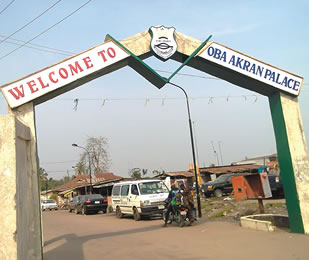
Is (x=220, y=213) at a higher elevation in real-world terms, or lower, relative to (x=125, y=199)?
lower

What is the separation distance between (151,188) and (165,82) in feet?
26.4

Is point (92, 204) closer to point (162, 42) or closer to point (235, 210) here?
point (235, 210)

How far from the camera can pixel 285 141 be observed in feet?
30.5

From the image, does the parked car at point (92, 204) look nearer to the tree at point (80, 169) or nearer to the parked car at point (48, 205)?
the parked car at point (48, 205)

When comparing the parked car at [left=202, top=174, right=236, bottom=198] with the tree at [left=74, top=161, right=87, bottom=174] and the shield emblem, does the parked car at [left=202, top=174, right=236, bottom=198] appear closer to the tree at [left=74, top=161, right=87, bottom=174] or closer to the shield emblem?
the shield emblem

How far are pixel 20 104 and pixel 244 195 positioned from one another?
8.09 meters

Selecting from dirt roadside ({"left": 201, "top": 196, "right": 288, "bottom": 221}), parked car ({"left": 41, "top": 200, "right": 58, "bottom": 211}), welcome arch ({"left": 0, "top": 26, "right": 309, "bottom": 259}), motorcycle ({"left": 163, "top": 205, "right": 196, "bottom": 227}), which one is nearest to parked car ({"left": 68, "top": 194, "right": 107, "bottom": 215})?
dirt roadside ({"left": 201, "top": 196, "right": 288, "bottom": 221})

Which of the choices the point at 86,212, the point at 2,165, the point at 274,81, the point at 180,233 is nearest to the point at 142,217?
the point at 180,233

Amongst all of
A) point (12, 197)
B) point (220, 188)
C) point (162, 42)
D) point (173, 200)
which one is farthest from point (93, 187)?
point (12, 197)

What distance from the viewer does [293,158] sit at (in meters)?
9.12

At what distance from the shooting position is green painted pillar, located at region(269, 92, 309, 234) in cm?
891

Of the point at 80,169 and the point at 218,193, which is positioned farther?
the point at 80,169

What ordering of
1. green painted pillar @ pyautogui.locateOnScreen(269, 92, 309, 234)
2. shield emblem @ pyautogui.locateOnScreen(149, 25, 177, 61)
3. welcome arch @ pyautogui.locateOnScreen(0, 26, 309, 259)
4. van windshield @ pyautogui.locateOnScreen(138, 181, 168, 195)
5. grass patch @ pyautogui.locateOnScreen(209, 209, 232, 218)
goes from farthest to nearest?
van windshield @ pyautogui.locateOnScreen(138, 181, 168, 195) → grass patch @ pyautogui.locateOnScreen(209, 209, 232, 218) → shield emblem @ pyautogui.locateOnScreen(149, 25, 177, 61) → green painted pillar @ pyautogui.locateOnScreen(269, 92, 309, 234) → welcome arch @ pyautogui.locateOnScreen(0, 26, 309, 259)

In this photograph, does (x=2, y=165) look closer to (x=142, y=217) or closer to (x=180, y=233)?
(x=180, y=233)
